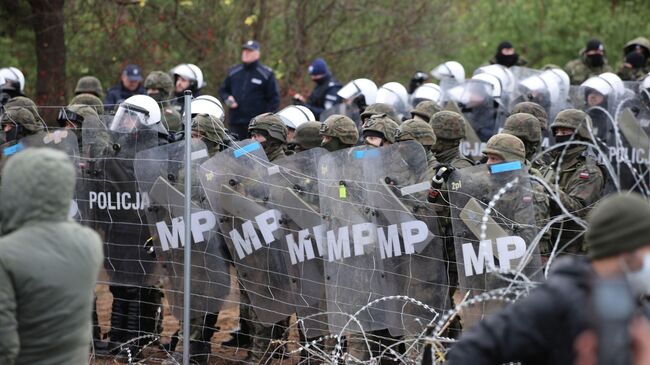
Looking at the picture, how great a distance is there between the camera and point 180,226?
766 centimetres

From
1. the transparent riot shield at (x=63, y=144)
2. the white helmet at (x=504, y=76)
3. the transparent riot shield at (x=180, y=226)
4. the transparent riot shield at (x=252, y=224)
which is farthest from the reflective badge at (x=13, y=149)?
the white helmet at (x=504, y=76)

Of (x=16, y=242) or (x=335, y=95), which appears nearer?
(x=16, y=242)

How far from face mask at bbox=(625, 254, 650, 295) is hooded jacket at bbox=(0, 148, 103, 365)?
6.62 ft

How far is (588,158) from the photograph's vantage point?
838 centimetres

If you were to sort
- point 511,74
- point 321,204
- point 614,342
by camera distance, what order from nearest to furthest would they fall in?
point 614,342 < point 321,204 < point 511,74

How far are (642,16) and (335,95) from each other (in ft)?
32.5

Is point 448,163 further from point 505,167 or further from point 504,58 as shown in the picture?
point 504,58

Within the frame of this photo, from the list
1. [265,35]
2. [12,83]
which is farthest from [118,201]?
[265,35]

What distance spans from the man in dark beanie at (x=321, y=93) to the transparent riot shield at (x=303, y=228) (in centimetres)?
637

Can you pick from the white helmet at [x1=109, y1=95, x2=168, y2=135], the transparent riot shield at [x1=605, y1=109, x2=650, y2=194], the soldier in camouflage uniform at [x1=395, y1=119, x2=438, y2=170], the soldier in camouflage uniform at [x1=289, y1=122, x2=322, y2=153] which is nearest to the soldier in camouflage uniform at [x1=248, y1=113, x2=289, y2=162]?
the soldier in camouflage uniform at [x1=289, y1=122, x2=322, y2=153]

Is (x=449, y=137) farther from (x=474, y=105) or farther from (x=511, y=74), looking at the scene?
(x=511, y=74)

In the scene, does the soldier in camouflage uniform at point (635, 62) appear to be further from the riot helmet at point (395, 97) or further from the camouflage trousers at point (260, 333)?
the camouflage trousers at point (260, 333)

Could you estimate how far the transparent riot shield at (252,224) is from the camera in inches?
293

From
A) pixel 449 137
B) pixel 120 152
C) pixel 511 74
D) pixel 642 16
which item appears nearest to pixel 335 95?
pixel 511 74
